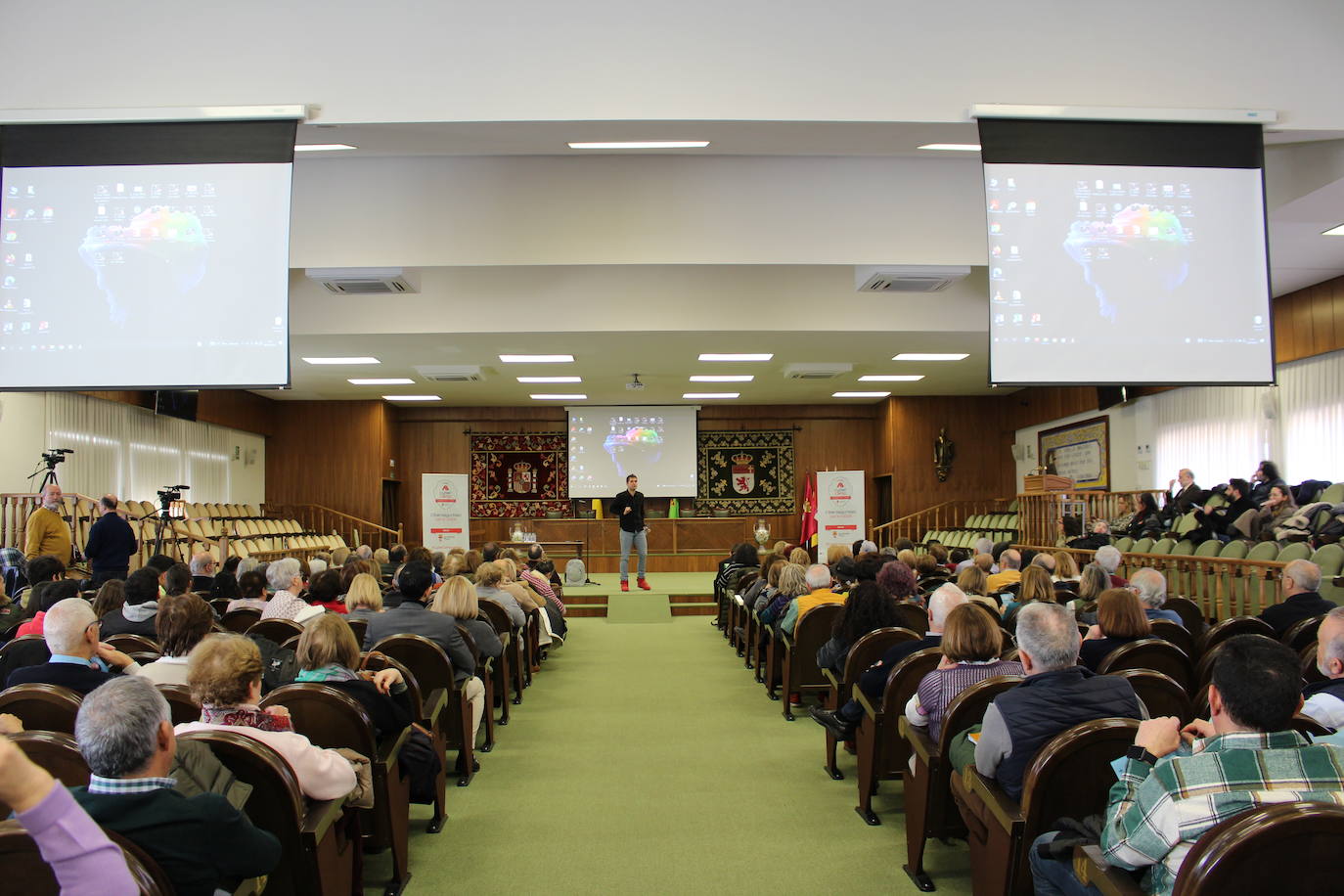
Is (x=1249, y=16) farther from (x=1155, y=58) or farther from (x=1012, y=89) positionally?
(x=1012, y=89)

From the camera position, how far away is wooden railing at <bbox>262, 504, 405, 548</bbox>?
52.6 feet

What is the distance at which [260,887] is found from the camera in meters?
2.15

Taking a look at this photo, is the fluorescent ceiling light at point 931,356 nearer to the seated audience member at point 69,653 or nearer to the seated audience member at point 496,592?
the seated audience member at point 496,592

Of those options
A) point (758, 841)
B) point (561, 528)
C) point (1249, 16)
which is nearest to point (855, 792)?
point (758, 841)

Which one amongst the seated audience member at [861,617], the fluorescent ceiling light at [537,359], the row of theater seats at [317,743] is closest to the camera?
the row of theater seats at [317,743]

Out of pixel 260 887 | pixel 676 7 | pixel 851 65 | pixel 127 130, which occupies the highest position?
pixel 676 7

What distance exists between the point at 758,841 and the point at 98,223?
439cm

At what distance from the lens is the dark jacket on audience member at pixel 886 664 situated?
367cm

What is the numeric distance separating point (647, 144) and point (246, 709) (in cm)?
373

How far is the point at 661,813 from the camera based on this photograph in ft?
12.8

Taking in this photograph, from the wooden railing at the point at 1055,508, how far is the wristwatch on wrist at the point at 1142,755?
952 cm

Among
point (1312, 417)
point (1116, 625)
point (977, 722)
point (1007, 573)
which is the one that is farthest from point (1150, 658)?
point (1312, 417)

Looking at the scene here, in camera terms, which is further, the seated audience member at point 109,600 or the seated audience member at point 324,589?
the seated audience member at point 324,589

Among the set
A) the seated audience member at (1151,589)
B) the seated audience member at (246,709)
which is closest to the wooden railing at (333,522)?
the seated audience member at (1151,589)
